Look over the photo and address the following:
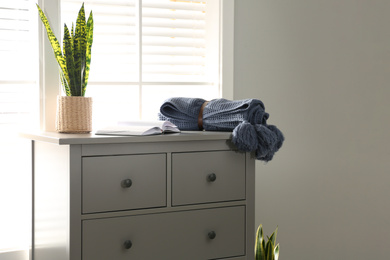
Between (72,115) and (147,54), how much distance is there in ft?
1.66

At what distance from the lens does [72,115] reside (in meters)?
1.71

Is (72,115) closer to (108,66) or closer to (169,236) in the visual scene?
(108,66)

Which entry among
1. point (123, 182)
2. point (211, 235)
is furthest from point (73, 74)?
point (211, 235)

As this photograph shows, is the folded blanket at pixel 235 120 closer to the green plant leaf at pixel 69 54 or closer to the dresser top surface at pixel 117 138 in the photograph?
the dresser top surface at pixel 117 138

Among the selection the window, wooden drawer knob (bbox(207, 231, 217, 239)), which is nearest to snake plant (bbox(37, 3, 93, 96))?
the window

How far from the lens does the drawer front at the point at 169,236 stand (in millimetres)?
1504

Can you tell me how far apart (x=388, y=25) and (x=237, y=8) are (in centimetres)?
86

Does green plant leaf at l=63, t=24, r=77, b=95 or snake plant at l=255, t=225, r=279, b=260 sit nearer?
green plant leaf at l=63, t=24, r=77, b=95

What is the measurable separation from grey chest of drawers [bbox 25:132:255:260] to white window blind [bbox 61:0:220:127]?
0.41 metres

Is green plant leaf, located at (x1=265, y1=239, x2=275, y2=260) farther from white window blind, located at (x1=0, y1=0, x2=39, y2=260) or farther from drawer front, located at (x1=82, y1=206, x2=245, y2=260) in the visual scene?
white window blind, located at (x1=0, y1=0, x2=39, y2=260)

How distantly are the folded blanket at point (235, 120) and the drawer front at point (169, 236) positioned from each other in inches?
9.2

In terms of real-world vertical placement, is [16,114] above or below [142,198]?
above

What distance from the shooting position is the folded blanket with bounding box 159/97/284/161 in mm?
1665

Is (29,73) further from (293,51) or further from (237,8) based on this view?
(293,51)
